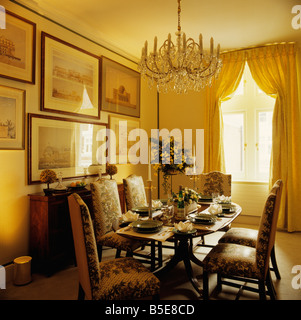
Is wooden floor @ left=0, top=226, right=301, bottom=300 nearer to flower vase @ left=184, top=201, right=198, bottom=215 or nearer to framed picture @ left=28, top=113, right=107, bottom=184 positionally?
flower vase @ left=184, top=201, right=198, bottom=215

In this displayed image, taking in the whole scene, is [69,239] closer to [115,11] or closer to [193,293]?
[193,293]

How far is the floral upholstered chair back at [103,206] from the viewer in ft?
9.27

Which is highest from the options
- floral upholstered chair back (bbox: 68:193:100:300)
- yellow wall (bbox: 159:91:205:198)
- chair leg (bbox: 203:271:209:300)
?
yellow wall (bbox: 159:91:205:198)

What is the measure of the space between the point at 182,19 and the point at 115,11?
0.88 meters

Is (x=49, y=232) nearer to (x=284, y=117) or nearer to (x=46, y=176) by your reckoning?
(x=46, y=176)

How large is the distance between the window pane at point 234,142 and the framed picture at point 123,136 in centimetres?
173

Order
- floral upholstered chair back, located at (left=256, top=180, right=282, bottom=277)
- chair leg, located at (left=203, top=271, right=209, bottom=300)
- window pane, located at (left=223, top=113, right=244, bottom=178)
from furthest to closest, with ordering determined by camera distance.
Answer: window pane, located at (left=223, top=113, right=244, bottom=178), chair leg, located at (left=203, top=271, right=209, bottom=300), floral upholstered chair back, located at (left=256, top=180, right=282, bottom=277)

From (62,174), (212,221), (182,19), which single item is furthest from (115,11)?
(212,221)

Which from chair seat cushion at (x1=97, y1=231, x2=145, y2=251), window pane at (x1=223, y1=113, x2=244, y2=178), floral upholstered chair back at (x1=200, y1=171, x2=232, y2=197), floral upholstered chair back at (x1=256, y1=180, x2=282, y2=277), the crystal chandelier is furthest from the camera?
window pane at (x1=223, y1=113, x2=244, y2=178)

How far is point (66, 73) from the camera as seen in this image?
135 inches

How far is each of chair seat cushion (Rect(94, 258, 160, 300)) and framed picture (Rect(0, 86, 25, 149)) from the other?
165 centimetres

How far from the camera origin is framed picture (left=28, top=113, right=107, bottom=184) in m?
3.05

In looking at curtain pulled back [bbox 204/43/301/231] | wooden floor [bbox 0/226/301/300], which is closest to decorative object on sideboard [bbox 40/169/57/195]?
wooden floor [bbox 0/226/301/300]

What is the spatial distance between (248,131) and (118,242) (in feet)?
10.9
